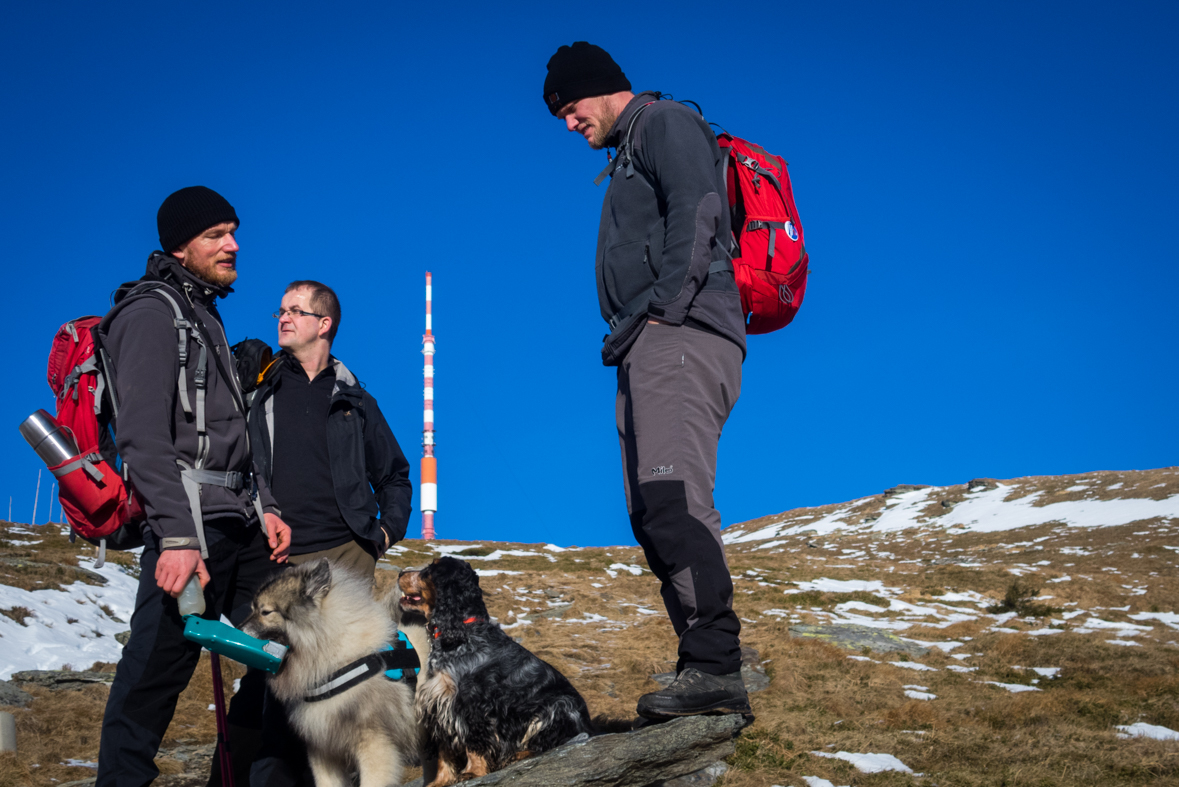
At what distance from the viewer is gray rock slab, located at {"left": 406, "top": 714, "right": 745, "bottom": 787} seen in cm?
341

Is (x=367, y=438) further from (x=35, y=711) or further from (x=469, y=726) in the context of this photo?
(x=35, y=711)

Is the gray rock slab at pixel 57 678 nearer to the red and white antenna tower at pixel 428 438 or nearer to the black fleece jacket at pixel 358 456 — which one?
the black fleece jacket at pixel 358 456

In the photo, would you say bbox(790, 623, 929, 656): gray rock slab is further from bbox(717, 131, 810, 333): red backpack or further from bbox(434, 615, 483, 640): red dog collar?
bbox(717, 131, 810, 333): red backpack

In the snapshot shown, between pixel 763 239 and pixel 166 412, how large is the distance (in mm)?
3042

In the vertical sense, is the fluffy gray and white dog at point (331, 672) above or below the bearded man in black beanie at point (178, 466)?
below

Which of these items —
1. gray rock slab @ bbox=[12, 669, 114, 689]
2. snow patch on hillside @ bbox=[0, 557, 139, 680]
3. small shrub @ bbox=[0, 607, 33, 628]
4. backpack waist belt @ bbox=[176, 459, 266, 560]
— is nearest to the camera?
backpack waist belt @ bbox=[176, 459, 266, 560]

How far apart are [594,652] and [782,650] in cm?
270

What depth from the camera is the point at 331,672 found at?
12.7ft

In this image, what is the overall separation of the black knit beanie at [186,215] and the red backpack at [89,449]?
1.81 feet

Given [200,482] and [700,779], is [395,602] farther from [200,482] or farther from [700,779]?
[700,779]

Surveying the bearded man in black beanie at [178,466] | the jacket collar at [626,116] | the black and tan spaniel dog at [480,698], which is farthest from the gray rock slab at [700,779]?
the jacket collar at [626,116]

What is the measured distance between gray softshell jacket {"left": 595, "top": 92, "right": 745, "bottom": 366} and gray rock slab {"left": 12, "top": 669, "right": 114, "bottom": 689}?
9.33 m

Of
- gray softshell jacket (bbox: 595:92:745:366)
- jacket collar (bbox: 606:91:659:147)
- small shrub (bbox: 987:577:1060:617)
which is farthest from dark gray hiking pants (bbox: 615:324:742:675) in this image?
small shrub (bbox: 987:577:1060:617)

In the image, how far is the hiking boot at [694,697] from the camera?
341 cm
